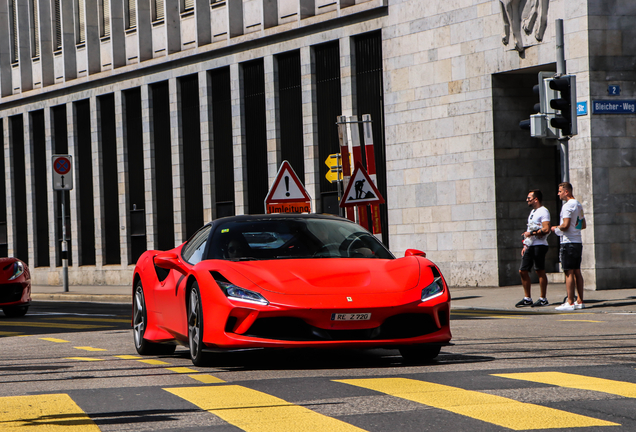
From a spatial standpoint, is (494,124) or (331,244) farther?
(494,124)

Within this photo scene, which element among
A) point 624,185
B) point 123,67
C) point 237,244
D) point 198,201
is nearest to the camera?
point 237,244

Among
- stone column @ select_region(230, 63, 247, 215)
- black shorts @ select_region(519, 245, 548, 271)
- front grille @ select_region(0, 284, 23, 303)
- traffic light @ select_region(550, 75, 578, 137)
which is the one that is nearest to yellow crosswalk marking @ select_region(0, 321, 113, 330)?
front grille @ select_region(0, 284, 23, 303)

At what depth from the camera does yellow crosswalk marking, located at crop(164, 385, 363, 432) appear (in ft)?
18.4

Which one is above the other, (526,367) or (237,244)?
(237,244)

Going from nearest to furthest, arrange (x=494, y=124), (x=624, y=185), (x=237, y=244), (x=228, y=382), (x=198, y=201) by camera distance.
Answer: (x=228, y=382)
(x=237, y=244)
(x=624, y=185)
(x=494, y=124)
(x=198, y=201)

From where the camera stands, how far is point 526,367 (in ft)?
26.3

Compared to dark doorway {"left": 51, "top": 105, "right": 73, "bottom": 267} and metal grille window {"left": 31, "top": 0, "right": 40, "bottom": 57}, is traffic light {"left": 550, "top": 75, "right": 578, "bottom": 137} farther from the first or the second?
metal grille window {"left": 31, "top": 0, "right": 40, "bottom": 57}

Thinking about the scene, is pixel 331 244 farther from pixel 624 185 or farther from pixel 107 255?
pixel 107 255

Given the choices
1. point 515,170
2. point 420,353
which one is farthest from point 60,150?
point 420,353

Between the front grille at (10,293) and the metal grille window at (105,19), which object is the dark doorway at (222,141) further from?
the front grille at (10,293)

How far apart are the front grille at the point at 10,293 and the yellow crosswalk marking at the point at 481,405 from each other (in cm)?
1201

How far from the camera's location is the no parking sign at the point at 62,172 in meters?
29.1

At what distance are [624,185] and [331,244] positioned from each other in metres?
12.7

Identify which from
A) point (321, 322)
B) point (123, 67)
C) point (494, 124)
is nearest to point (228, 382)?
point (321, 322)
